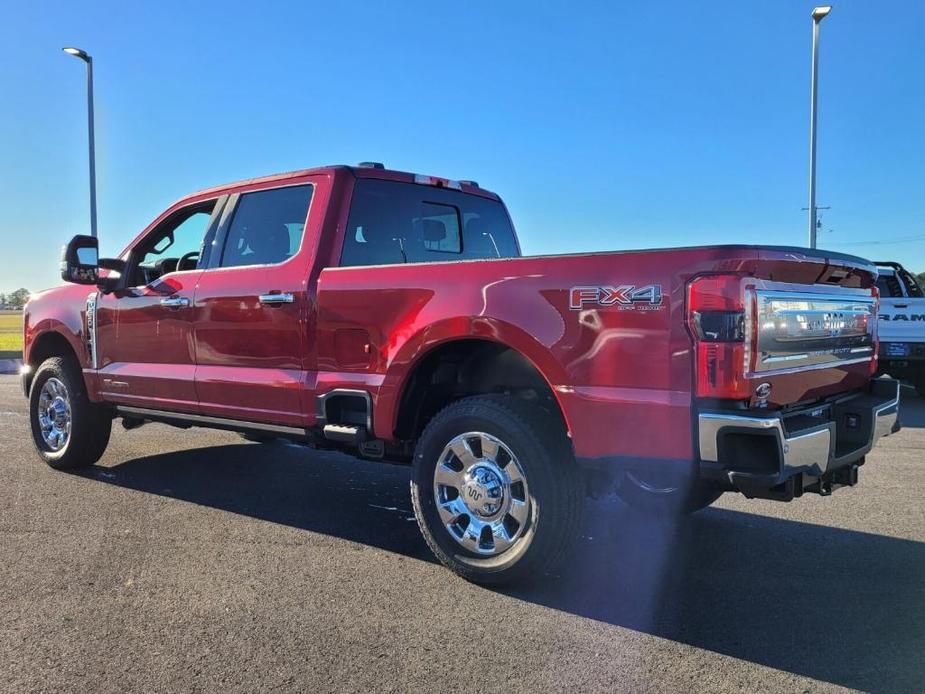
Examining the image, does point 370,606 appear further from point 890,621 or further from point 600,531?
point 890,621

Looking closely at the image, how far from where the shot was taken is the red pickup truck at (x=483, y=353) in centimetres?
293

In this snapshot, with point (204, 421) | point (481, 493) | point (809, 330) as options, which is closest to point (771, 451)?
point (809, 330)

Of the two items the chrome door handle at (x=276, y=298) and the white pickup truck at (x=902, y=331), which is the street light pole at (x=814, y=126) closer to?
the white pickup truck at (x=902, y=331)

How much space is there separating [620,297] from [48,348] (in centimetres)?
523

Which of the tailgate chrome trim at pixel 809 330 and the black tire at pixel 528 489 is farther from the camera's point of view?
the black tire at pixel 528 489

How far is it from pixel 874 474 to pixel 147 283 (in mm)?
5744

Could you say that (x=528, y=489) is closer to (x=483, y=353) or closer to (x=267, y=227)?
(x=483, y=353)

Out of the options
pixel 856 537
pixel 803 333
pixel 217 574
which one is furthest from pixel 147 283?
pixel 856 537

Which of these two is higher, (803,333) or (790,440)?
(803,333)

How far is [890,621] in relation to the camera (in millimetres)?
3213

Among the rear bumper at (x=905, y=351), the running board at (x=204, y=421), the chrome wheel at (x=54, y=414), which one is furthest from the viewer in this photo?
the rear bumper at (x=905, y=351)

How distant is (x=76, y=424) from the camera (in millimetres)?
5883

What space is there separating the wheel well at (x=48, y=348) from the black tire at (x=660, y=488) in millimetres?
4741

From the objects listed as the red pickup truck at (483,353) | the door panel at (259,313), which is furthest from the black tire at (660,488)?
the door panel at (259,313)
